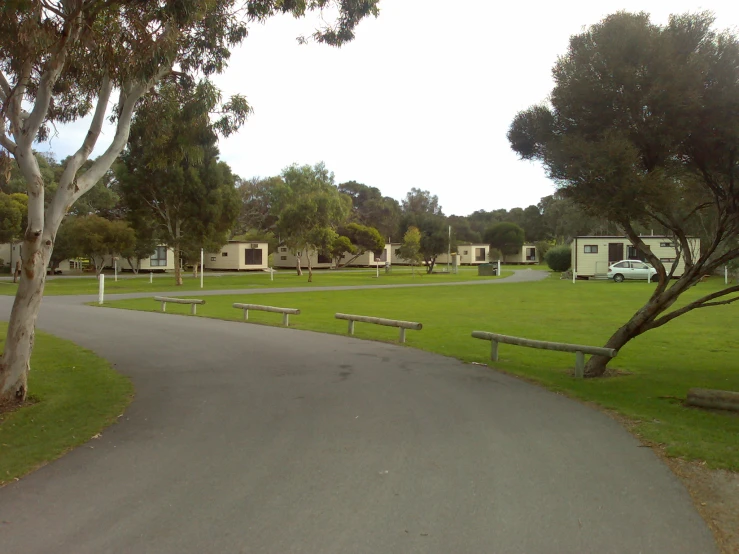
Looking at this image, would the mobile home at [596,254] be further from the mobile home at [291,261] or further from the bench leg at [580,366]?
the bench leg at [580,366]

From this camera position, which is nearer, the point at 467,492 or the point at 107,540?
the point at 107,540

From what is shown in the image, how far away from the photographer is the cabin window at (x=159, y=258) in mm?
59112

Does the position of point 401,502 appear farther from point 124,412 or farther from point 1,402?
point 1,402

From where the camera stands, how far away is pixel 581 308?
22500 mm

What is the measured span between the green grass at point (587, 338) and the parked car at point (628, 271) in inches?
497

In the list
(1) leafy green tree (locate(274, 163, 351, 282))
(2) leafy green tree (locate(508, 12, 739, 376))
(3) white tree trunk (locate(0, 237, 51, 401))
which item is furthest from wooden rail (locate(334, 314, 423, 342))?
(1) leafy green tree (locate(274, 163, 351, 282))

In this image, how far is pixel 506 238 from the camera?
9281cm

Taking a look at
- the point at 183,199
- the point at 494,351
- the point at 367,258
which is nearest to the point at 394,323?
the point at 494,351

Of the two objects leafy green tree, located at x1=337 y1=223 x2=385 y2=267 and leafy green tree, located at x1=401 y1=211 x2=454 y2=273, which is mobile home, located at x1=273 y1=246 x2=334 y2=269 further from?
leafy green tree, located at x1=401 y1=211 x2=454 y2=273

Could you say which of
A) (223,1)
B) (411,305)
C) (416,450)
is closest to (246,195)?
(411,305)

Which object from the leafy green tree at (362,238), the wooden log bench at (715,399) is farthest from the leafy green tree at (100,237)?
the wooden log bench at (715,399)

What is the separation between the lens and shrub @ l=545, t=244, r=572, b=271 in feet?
189

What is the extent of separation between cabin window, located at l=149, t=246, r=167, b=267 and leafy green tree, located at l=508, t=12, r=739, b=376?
55274 mm

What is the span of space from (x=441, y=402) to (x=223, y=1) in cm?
710
